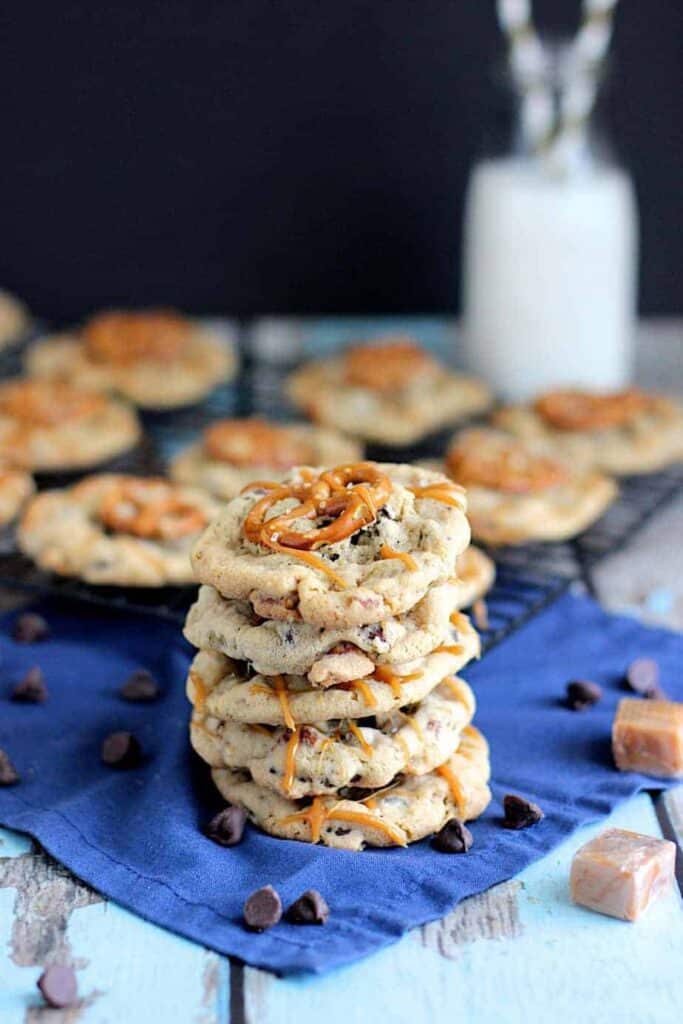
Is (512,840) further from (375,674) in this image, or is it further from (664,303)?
(664,303)

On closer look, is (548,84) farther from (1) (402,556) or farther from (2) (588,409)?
(1) (402,556)

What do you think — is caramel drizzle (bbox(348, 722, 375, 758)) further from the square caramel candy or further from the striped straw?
the striped straw

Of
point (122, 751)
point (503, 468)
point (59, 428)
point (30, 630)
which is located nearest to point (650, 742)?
point (122, 751)

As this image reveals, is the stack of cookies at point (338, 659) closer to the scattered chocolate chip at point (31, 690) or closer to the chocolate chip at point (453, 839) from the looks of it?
the chocolate chip at point (453, 839)

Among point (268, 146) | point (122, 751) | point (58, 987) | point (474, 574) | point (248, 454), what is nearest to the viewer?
point (58, 987)

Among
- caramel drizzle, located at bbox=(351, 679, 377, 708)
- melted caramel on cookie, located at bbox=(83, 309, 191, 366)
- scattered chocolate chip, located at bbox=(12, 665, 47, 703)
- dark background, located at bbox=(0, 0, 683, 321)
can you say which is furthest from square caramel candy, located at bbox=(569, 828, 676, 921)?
dark background, located at bbox=(0, 0, 683, 321)

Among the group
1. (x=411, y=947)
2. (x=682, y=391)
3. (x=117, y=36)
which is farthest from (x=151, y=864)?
(x=117, y=36)
